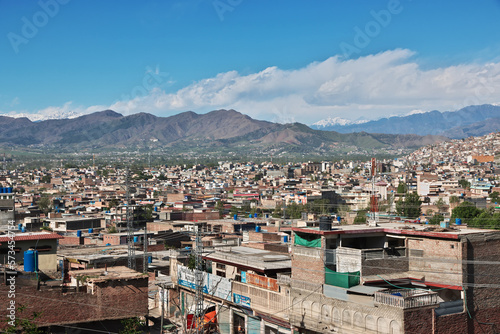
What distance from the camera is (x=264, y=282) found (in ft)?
50.1

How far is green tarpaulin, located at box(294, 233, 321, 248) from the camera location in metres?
14.3

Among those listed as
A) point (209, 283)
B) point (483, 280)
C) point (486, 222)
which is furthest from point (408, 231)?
point (486, 222)

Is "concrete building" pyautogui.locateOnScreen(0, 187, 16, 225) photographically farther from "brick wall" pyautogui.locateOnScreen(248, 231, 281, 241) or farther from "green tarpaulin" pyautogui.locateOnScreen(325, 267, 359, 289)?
"green tarpaulin" pyautogui.locateOnScreen(325, 267, 359, 289)

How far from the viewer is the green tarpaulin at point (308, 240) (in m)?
14.3

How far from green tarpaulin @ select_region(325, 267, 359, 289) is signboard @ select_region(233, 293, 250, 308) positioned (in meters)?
2.55

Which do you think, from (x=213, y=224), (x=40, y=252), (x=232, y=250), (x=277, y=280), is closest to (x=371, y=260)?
(x=277, y=280)

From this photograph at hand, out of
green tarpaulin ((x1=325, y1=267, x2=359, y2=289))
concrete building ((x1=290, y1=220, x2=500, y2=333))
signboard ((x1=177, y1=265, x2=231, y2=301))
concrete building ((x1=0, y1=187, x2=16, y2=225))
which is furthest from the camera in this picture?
concrete building ((x1=0, y1=187, x2=16, y2=225))

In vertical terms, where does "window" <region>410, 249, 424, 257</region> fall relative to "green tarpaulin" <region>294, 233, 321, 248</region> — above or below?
below

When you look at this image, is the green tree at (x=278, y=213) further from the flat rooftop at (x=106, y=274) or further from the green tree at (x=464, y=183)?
the flat rooftop at (x=106, y=274)

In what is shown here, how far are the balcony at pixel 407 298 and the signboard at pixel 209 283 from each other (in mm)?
5105

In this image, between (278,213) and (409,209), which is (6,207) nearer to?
(278,213)

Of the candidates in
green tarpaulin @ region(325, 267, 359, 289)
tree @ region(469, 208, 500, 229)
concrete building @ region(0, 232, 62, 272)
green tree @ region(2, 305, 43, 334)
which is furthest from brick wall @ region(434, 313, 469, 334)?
tree @ region(469, 208, 500, 229)

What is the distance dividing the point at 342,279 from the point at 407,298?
203 cm

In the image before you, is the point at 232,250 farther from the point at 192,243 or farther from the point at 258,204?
the point at 258,204
